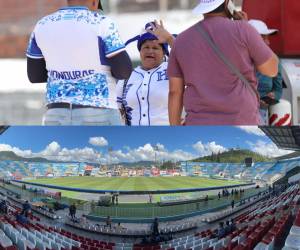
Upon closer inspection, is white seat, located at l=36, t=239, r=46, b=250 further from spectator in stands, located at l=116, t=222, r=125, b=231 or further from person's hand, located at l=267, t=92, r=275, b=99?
person's hand, located at l=267, t=92, r=275, b=99

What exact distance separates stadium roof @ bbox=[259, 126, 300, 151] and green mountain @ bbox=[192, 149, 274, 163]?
71 mm

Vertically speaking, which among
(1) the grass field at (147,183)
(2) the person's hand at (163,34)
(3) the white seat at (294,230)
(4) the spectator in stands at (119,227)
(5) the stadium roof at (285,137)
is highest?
(2) the person's hand at (163,34)

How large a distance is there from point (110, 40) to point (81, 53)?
136 mm

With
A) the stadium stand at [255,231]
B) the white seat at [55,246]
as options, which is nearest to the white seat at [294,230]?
the stadium stand at [255,231]

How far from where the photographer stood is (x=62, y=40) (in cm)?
296

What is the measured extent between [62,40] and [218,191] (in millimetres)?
1018

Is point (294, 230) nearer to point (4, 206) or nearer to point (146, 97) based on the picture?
point (4, 206)

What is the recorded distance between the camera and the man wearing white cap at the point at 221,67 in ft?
9.20

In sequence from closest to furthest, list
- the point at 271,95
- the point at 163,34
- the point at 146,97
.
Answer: the point at 163,34 → the point at 146,97 → the point at 271,95

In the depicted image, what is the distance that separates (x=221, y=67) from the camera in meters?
2.81

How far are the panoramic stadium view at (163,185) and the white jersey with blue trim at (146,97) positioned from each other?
148 cm

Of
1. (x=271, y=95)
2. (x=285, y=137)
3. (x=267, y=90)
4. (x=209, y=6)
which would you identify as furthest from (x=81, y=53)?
(x=271, y=95)

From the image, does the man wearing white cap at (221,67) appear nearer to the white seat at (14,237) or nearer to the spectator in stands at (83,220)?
the spectator in stands at (83,220)

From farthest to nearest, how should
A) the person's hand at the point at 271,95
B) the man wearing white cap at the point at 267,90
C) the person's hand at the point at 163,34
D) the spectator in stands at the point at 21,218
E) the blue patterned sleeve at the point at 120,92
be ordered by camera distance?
the person's hand at the point at 271,95
the man wearing white cap at the point at 267,90
the blue patterned sleeve at the point at 120,92
the person's hand at the point at 163,34
the spectator in stands at the point at 21,218
